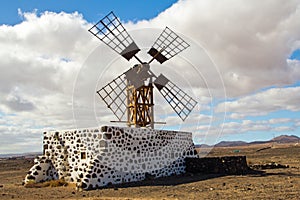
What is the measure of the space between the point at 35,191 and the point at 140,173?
4479 mm

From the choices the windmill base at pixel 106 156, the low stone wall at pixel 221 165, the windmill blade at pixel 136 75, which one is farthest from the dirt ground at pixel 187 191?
the windmill blade at pixel 136 75

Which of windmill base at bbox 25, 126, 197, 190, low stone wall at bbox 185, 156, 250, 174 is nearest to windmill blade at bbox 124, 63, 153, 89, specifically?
windmill base at bbox 25, 126, 197, 190

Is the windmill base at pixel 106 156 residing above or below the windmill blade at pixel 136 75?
below

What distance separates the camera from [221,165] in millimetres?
17938

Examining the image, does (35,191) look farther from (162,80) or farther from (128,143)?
(162,80)

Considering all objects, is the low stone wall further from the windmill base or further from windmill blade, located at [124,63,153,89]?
windmill blade, located at [124,63,153,89]

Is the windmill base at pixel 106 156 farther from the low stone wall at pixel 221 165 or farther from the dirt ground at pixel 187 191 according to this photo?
the low stone wall at pixel 221 165

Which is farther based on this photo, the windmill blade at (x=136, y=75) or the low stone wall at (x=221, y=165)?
the windmill blade at (x=136, y=75)

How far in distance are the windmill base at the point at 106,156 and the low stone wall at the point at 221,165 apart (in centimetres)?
112

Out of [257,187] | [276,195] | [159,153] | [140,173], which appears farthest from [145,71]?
[276,195]

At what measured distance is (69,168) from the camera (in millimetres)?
15867

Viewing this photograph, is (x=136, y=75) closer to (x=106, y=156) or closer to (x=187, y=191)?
(x=106, y=156)

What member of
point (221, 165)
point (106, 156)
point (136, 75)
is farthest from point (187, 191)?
point (136, 75)

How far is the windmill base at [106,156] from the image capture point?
47.2 ft
